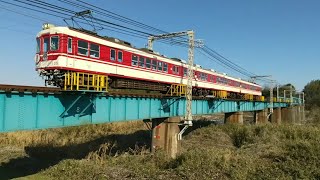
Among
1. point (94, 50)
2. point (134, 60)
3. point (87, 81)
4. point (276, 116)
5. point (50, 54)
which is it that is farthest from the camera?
point (276, 116)

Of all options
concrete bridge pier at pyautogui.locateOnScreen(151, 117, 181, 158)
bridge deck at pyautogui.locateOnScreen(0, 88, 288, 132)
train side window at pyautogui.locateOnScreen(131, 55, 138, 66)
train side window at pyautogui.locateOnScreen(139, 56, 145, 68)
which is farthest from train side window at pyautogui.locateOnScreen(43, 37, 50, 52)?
concrete bridge pier at pyautogui.locateOnScreen(151, 117, 181, 158)

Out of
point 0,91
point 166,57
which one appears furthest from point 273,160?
point 166,57

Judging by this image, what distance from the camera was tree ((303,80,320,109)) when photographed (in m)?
108

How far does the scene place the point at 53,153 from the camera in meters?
31.9

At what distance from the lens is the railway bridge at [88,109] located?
14.5 metres

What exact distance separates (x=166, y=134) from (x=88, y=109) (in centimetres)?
1148

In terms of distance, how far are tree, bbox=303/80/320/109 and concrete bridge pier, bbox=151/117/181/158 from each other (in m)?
89.0

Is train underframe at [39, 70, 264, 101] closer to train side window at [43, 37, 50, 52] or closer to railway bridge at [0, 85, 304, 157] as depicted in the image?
railway bridge at [0, 85, 304, 157]

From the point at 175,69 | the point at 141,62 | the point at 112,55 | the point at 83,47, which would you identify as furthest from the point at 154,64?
the point at 83,47

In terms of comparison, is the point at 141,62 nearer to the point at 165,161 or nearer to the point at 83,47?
the point at 83,47

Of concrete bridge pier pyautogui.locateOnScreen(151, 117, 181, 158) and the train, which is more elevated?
the train

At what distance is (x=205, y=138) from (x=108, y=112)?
73.7 feet

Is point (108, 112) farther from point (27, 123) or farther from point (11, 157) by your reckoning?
point (11, 157)

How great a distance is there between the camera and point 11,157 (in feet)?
94.2
